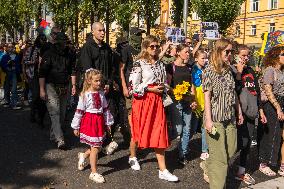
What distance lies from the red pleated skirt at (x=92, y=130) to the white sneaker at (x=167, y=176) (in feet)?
3.15

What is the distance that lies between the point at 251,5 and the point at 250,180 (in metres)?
47.6

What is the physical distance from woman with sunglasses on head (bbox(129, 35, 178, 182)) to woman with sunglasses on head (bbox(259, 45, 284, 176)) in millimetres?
1591

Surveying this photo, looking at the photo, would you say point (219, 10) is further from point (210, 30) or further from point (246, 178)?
point (246, 178)

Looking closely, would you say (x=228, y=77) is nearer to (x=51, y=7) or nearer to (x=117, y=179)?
(x=117, y=179)

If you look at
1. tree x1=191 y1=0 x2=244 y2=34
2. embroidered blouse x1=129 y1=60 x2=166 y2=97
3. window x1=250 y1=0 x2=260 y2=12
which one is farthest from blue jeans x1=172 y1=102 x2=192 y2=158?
window x1=250 y1=0 x2=260 y2=12

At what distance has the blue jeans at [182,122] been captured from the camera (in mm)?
6531

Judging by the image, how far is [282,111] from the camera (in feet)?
21.2

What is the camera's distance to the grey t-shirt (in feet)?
20.6

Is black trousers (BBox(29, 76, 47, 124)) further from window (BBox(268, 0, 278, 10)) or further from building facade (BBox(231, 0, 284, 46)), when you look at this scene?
window (BBox(268, 0, 278, 10))

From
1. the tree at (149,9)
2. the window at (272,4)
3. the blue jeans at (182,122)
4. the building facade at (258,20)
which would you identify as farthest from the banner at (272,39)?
the window at (272,4)

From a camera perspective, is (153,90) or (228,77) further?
(153,90)

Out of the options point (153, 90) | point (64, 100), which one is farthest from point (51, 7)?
point (153, 90)

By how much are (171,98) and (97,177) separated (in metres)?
1.61

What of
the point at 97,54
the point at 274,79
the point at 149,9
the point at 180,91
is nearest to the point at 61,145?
the point at 97,54
